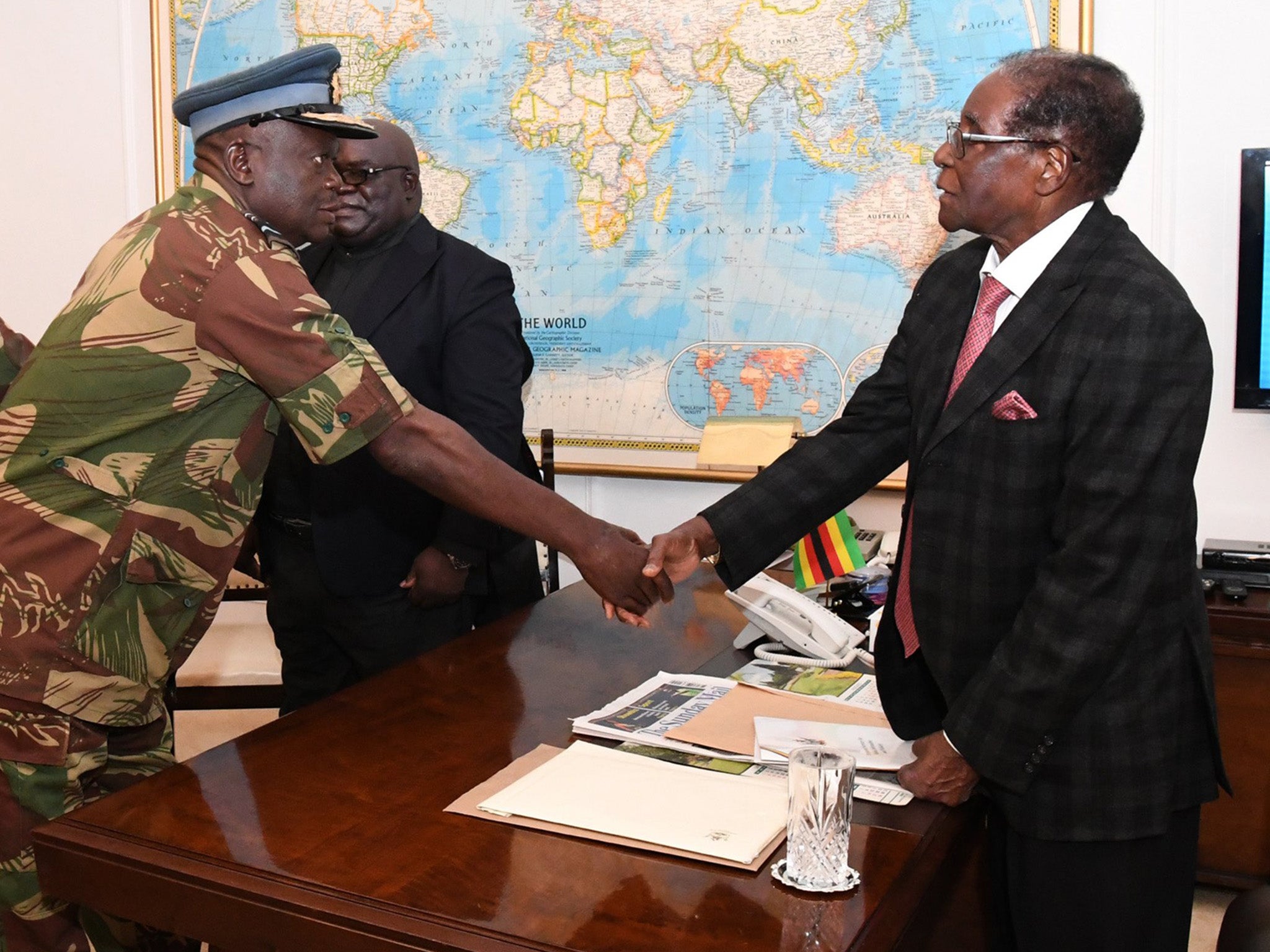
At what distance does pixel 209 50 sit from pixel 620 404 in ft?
6.84

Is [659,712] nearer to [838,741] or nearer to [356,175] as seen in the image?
[838,741]

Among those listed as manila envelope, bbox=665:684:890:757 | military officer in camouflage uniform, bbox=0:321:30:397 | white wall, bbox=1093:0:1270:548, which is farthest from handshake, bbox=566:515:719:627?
white wall, bbox=1093:0:1270:548

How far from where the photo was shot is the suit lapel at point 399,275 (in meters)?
2.78

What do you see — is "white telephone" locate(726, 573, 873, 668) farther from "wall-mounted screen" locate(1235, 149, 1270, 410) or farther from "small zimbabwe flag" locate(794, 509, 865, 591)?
"wall-mounted screen" locate(1235, 149, 1270, 410)

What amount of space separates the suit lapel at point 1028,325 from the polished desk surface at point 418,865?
1.78ft

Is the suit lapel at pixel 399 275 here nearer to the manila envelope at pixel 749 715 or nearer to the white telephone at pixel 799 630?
the white telephone at pixel 799 630

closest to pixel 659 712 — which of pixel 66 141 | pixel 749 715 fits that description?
pixel 749 715

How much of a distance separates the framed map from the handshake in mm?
1568

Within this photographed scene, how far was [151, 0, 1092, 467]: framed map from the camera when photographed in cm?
354

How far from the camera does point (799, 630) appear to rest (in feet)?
7.32

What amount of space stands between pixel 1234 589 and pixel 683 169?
2.02m

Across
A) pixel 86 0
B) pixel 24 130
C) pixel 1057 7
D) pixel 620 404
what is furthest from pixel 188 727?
pixel 1057 7

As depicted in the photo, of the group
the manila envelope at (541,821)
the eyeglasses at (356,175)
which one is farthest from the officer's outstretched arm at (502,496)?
the eyeglasses at (356,175)

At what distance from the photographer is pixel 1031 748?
5.04ft
